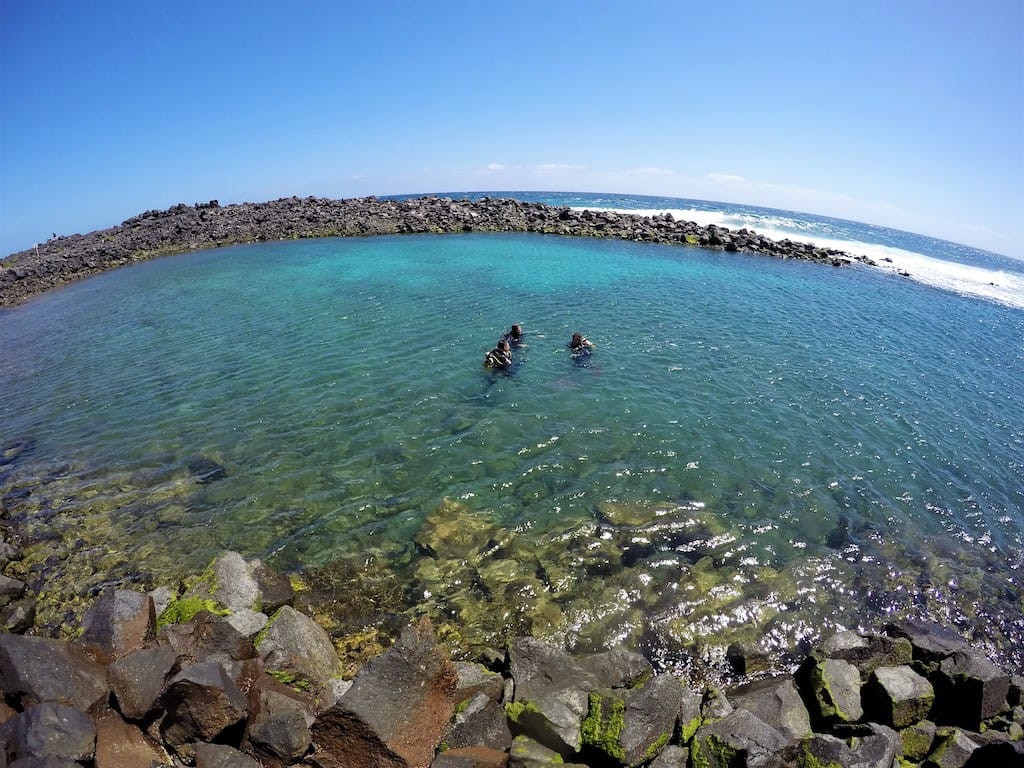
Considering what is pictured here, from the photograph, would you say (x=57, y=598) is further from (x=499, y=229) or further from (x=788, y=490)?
(x=499, y=229)

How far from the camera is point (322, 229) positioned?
210ft

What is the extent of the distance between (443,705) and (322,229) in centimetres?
6710

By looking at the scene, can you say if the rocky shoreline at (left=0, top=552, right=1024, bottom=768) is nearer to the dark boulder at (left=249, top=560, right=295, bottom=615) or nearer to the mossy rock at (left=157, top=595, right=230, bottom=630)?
the mossy rock at (left=157, top=595, right=230, bottom=630)

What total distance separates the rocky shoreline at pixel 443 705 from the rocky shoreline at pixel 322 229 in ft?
182

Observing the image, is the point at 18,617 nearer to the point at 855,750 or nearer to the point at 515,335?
the point at 855,750

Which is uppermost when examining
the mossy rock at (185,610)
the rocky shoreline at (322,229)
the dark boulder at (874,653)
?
the rocky shoreline at (322,229)

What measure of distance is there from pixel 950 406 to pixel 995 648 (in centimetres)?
1537

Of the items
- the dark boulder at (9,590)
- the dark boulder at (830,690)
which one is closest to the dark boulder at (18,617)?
the dark boulder at (9,590)

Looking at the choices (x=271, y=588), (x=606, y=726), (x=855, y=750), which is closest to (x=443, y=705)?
(x=606, y=726)

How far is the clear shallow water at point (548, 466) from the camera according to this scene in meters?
10.8

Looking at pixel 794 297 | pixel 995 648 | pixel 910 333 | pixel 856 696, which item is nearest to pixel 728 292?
pixel 794 297

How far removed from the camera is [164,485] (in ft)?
46.2

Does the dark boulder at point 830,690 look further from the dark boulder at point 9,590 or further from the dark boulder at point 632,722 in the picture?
→ the dark boulder at point 9,590

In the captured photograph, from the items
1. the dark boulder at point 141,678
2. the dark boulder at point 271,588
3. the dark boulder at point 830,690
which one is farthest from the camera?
the dark boulder at point 271,588
